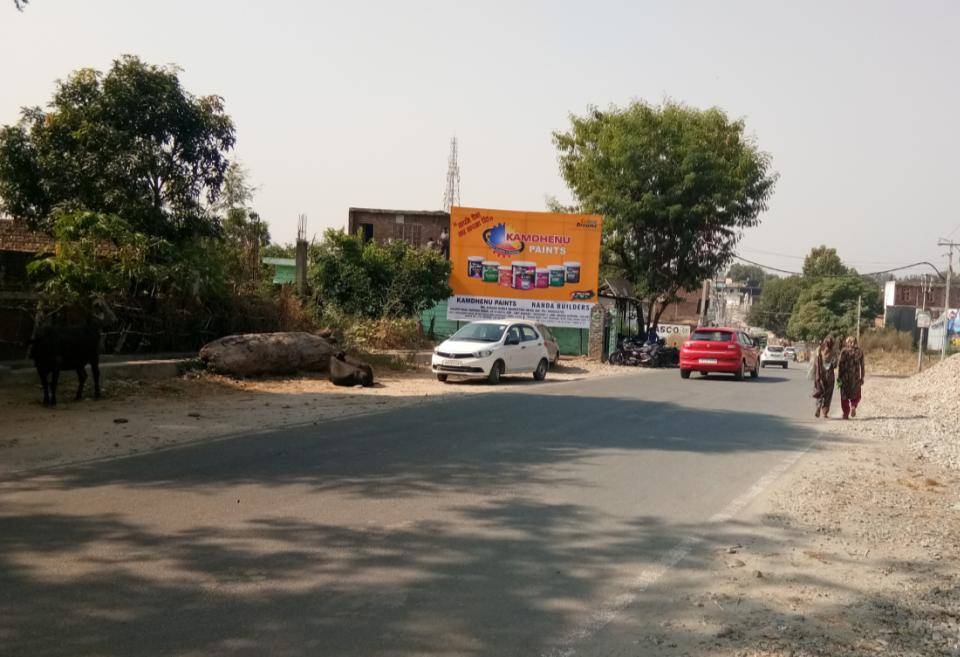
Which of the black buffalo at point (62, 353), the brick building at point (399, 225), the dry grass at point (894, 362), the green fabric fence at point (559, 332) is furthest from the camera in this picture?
the brick building at point (399, 225)

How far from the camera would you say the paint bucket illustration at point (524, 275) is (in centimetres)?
3581

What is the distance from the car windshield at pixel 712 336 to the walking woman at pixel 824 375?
381 inches

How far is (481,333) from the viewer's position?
72.9 feet

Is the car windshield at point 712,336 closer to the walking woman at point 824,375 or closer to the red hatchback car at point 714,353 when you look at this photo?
the red hatchback car at point 714,353

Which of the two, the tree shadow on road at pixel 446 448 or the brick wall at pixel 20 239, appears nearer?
the tree shadow on road at pixel 446 448

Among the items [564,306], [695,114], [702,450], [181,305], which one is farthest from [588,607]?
[695,114]

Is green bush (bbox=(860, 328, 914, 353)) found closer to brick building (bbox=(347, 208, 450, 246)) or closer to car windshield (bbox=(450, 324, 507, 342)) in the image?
brick building (bbox=(347, 208, 450, 246))

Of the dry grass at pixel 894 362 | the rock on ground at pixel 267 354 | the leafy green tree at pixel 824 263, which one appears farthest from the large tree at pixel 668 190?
the leafy green tree at pixel 824 263

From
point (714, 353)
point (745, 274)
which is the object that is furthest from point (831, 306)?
point (745, 274)

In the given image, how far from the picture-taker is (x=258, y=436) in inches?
438

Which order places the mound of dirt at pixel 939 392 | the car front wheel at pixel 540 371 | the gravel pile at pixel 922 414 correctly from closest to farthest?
the gravel pile at pixel 922 414 < the mound of dirt at pixel 939 392 < the car front wheel at pixel 540 371

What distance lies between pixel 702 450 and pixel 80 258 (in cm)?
1181

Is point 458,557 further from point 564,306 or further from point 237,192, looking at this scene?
point 237,192

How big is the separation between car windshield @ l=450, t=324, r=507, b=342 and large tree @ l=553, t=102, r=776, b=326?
17475 millimetres
